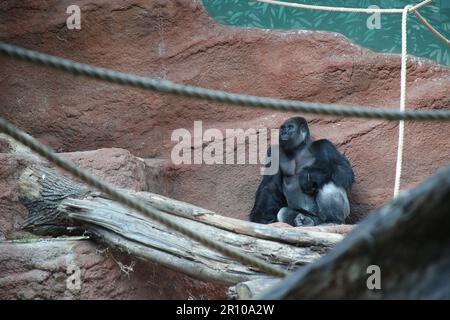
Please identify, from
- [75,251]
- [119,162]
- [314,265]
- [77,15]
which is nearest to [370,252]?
[314,265]

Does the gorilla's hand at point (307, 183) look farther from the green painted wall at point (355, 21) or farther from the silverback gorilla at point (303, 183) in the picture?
the green painted wall at point (355, 21)

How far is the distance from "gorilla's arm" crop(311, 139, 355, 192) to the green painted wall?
125 cm

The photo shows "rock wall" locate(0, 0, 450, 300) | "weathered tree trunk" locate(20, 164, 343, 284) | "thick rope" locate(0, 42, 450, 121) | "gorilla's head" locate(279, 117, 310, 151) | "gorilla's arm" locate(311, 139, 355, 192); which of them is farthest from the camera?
"rock wall" locate(0, 0, 450, 300)

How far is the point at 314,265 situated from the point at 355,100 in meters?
5.77

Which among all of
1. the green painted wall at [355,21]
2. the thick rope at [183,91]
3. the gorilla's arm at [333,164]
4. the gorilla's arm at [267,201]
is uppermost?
the green painted wall at [355,21]

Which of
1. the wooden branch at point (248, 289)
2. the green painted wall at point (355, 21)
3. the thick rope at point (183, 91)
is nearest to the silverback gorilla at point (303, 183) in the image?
the green painted wall at point (355, 21)

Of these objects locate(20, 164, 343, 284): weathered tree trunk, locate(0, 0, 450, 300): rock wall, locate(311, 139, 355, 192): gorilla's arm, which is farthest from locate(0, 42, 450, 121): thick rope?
locate(0, 0, 450, 300): rock wall

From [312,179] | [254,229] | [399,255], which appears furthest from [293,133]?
[399,255]

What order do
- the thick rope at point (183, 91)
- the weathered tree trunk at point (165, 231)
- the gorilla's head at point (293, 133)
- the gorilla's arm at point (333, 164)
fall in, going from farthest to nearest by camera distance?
the gorilla's head at point (293, 133), the gorilla's arm at point (333, 164), the weathered tree trunk at point (165, 231), the thick rope at point (183, 91)

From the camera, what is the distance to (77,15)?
294 inches

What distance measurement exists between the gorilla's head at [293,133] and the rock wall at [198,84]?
305 mm

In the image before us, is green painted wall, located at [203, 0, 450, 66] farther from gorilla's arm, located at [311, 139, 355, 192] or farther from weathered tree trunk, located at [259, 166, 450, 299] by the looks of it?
weathered tree trunk, located at [259, 166, 450, 299]

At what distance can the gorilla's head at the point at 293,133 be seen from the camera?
23.1ft

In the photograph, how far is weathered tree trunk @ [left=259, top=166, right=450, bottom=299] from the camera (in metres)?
1.65
